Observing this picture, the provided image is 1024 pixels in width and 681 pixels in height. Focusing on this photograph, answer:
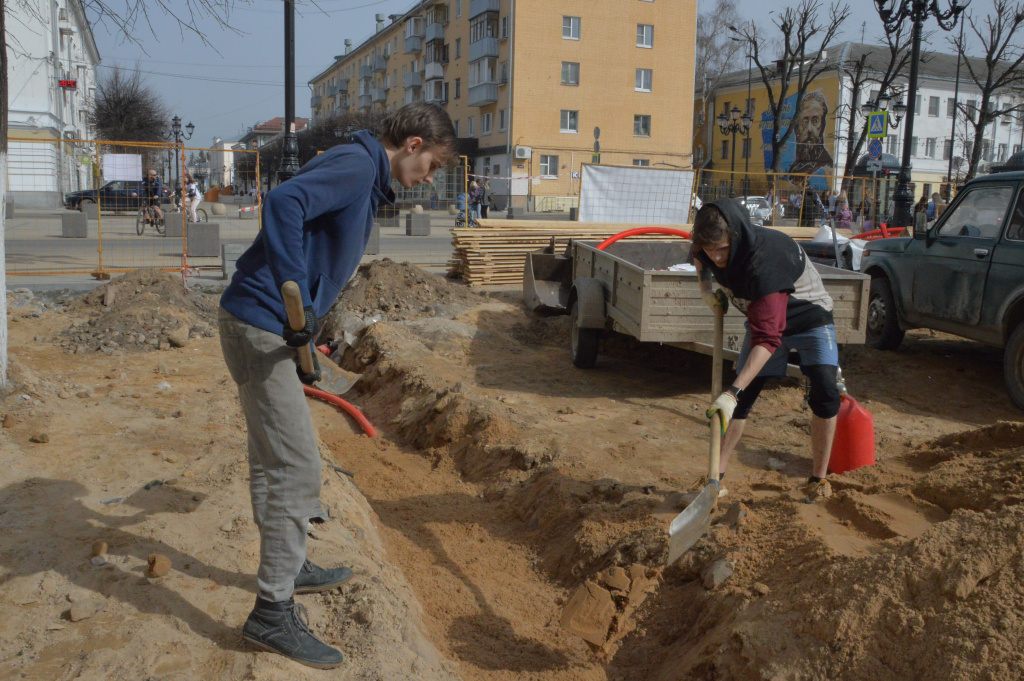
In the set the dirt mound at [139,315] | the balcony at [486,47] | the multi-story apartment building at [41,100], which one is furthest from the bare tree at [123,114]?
the dirt mound at [139,315]

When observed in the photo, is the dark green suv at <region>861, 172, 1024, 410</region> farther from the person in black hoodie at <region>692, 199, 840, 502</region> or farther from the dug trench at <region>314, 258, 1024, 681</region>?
the person in black hoodie at <region>692, 199, 840, 502</region>

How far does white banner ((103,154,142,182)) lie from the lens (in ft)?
50.3

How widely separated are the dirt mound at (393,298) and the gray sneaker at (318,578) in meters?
7.09

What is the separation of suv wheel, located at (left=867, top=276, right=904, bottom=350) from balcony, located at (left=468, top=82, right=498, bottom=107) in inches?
1705

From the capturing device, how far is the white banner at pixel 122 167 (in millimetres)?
15328

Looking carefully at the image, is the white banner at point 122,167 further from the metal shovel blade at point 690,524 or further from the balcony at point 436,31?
the balcony at point 436,31

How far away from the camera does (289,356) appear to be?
2.86 m

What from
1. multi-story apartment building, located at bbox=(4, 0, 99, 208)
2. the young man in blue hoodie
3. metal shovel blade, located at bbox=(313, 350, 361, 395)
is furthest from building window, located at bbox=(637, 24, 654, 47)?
the young man in blue hoodie

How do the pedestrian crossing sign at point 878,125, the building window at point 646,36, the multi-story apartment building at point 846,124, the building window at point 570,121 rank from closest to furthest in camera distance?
the pedestrian crossing sign at point 878,125, the building window at point 570,121, the building window at point 646,36, the multi-story apartment building at point 846,124

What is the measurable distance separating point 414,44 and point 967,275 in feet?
200

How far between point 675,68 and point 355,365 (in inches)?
1789

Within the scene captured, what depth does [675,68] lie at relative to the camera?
4997 centimetres

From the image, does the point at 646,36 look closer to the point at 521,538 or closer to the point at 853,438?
the point at 853,438

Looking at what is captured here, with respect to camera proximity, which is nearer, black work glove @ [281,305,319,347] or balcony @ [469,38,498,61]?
black work glove @ [281,305,319,347]
